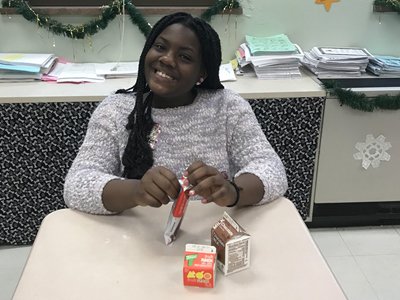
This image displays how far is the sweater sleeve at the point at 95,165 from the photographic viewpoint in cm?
119

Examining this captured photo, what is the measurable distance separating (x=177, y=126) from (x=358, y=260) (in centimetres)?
135

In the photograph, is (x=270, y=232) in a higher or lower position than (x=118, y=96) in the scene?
lower

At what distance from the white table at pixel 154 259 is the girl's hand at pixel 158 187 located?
0.09 m

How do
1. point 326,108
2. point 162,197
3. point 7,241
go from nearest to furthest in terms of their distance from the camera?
point 162,197 → point 326,108 → point 7,241

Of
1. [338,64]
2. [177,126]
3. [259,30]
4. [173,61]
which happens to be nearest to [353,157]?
[338,64]

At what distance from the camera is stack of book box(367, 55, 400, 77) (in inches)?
94.5

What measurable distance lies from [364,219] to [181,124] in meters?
1.57

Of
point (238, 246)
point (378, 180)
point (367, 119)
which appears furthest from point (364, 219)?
Result: point (238, 246)

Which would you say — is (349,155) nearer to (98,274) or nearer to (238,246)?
(238,246)

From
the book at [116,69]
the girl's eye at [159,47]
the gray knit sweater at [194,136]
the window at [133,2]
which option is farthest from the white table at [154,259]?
the window at [133,2]

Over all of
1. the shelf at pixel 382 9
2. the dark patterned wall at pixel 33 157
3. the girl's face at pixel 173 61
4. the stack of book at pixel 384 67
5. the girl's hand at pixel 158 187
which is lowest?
the dark patterned wall at pixel 33 157

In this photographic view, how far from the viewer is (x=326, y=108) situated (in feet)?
7.38

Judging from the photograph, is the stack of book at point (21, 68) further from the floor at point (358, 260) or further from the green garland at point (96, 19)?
the floor at point (358, 260)

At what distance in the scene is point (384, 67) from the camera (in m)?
2.40
